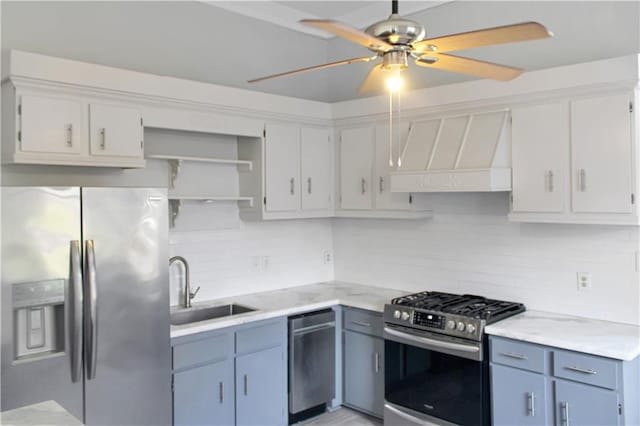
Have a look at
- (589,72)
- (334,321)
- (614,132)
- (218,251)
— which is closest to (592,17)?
(589,72)

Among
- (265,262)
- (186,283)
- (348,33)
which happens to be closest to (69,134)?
(186,283)

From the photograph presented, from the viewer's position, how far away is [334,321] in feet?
13.5

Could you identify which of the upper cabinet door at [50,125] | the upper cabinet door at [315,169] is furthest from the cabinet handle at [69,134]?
the upper cabinet door at [315,169]

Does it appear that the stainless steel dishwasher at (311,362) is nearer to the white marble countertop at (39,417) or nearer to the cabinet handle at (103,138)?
the cabinet handle at (103,138)

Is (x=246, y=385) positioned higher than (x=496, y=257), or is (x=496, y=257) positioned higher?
(x=496, y=257)

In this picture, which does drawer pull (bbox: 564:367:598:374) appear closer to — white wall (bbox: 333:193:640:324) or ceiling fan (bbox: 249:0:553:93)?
white wall (bbox: 333:193:640:324)

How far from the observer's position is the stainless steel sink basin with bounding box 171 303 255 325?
3745mm

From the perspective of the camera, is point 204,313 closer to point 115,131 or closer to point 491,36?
point 115,131

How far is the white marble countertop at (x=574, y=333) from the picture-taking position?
275 cm

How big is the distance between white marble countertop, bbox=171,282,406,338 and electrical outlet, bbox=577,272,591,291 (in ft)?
4.28

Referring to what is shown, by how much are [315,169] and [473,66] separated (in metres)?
2.40

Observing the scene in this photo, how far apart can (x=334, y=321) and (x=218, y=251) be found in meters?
1.04

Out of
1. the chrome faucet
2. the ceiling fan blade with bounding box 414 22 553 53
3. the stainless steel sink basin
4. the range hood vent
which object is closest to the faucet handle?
the chrome faucet

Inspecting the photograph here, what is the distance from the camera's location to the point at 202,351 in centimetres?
333
